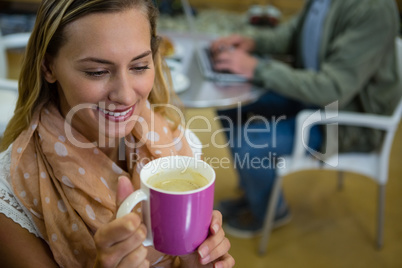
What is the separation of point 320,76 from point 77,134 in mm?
1058

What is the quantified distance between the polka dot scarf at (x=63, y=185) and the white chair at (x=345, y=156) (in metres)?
0.89

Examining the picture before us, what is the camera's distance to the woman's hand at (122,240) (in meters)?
0.58

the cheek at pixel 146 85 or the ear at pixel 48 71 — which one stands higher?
the ear at pixel 48 71

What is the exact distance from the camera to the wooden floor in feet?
6.03

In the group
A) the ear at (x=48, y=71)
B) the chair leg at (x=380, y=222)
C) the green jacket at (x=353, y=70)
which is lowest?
the chair leg at (x=380, y=222)

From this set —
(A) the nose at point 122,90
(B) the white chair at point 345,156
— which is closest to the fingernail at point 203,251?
(A) the nose at point 122,90

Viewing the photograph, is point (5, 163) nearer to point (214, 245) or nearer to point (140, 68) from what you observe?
point (140, 68)

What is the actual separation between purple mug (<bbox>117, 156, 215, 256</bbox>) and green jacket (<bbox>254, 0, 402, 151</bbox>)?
1.06m

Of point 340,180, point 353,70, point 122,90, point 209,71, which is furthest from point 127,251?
point 340,180

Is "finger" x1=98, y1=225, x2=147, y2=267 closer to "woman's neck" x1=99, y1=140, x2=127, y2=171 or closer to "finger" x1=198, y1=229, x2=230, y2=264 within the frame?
"finger" x1=198, y1=229, x2=230, y2=264

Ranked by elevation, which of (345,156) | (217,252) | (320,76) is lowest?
(345,156)

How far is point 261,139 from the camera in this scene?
70.1 inches

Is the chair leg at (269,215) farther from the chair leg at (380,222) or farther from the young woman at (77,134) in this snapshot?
the young woman at (77,134)

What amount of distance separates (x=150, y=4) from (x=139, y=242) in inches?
19.4
